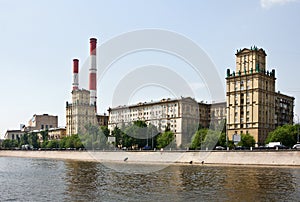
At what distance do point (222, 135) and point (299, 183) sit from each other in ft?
A: 197

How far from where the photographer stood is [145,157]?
97625 millimetres

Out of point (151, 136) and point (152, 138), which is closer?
point (152, 138)

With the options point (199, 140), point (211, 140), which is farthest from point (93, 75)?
point (211, 140)

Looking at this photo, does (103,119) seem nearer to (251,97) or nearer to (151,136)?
(151,136)

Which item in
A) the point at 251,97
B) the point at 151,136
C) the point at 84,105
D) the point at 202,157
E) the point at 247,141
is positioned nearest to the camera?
the point at 202,157

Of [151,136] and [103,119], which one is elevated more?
[103,119]

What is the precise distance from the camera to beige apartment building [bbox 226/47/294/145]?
110938 mm

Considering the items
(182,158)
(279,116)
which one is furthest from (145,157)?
(279,116)

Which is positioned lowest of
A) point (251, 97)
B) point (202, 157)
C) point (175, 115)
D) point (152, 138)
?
point (202, 157)

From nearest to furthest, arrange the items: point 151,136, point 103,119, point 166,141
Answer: point 166,141 → point 151,136 → point 103,119

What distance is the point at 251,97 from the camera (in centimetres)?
11219

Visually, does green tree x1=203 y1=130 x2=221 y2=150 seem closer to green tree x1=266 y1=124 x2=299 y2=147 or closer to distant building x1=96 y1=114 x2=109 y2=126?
green tree x1=266 y1=124 x2=299 y2=147

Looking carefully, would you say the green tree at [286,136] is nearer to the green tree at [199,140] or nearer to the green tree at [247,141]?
the green tree at [247,141]

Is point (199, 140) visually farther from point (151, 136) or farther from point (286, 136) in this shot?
point (151, 136)
